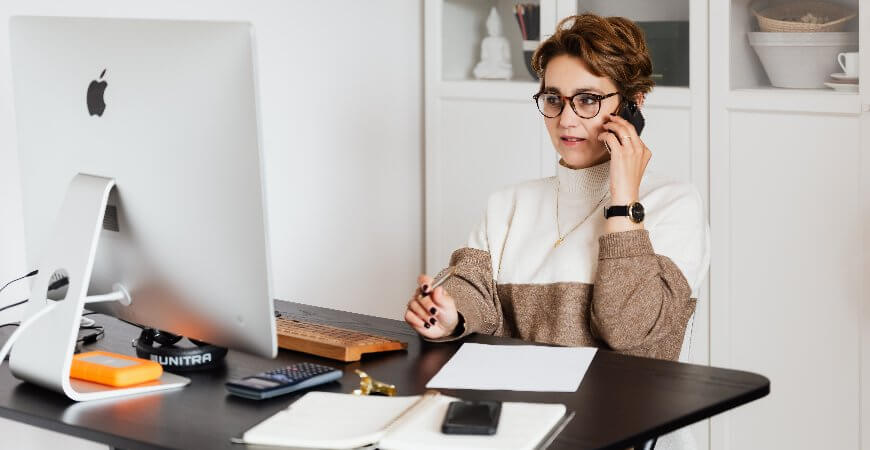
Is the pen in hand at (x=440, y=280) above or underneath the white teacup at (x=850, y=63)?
underneath

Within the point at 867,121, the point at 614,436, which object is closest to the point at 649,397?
the point at 614,436

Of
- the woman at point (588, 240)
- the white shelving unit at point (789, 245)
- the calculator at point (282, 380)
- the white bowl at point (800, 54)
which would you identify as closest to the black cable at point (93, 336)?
the calculator at point (282, 380)

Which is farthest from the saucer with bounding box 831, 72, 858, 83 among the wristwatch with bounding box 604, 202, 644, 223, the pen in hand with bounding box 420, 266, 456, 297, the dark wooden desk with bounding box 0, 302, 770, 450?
the dark wooden desk with bounding box 0, 302, 770, 450

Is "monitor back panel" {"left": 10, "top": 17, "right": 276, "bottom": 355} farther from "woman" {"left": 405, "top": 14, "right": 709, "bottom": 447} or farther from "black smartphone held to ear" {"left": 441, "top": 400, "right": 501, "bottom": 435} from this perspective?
"woman" {"left": 405, "top": 14, "right": 709, "bottom": 447}

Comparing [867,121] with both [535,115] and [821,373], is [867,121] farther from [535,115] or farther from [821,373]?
[535,115]

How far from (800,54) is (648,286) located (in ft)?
3.69

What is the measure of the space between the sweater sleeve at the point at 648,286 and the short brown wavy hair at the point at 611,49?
252mm

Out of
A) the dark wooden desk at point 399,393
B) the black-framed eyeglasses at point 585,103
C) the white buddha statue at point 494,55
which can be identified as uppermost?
the white buddha statue at point 494,55

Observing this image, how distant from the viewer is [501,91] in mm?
3445

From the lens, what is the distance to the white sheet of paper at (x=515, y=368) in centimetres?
163

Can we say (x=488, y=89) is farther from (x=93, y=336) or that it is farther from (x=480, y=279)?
(x=93, y=336)

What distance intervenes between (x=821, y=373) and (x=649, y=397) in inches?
55.9

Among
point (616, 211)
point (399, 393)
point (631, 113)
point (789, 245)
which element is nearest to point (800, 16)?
point (789, 245)

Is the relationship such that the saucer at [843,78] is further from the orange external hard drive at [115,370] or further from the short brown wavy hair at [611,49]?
the orange external hard drive at [115,370]
